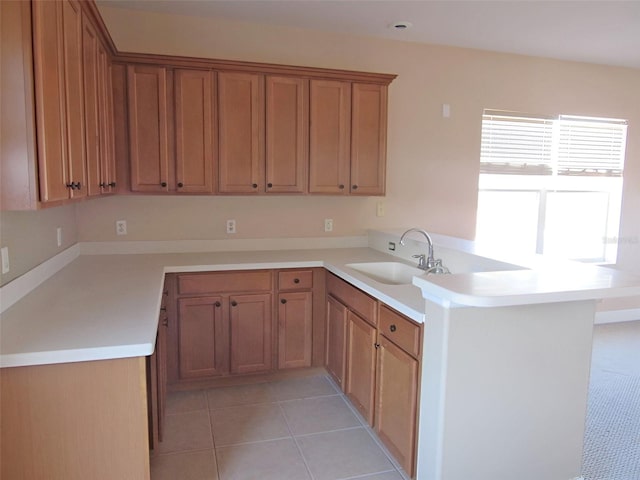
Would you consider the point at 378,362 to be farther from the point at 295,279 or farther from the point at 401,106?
the point at 401,106

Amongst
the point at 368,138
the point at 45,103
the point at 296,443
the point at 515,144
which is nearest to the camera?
the point at 45,103

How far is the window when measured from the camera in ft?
14.1

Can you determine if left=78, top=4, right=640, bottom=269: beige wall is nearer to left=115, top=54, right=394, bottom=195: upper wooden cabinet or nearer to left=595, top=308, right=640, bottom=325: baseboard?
left=115, top=54, right=394, bottom=195: upper wooden cabinet

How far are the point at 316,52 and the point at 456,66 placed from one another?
1.23 meters

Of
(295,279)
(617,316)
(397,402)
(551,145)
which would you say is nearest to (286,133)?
(295,279)

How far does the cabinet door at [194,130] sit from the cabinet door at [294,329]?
3.06 feet

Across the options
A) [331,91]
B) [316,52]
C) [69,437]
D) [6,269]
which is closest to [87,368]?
[69,437]

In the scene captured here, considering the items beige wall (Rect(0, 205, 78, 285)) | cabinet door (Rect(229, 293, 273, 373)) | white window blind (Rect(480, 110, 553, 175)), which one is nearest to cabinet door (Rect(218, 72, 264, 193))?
cabinet door (Rect(229, 293, 273, 373))

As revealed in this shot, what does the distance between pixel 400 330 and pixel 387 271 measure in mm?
1077

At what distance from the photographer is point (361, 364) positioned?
2.69 m

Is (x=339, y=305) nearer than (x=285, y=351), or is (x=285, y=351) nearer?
(x=339, y=305)

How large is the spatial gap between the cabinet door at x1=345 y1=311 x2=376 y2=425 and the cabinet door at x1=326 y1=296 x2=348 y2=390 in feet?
0.26

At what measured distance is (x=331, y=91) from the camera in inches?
131

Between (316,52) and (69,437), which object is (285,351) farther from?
(316,52)
